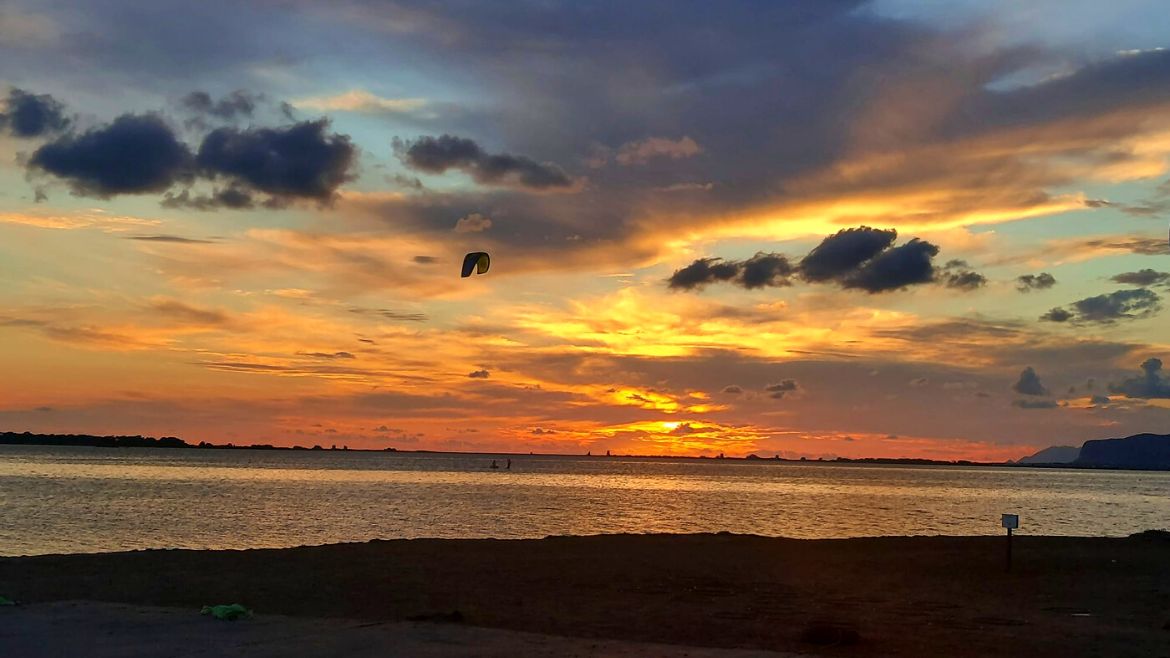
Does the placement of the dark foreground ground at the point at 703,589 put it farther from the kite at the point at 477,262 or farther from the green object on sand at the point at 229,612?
the kite at the point at 477,262

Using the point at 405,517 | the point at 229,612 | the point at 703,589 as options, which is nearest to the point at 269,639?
the point at 229,612

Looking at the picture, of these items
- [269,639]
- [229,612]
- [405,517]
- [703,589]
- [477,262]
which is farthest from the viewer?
[405,517]

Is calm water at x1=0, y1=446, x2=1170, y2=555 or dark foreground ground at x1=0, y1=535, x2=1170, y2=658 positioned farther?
calm water at x1=0, y1=446, x2=1170, y2=555

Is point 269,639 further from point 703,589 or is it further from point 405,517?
point 405,517

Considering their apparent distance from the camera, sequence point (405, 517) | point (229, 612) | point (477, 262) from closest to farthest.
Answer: point (229, 612)
point (477, 262)
point (405, 517)

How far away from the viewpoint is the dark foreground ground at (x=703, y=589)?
1706 centimetres

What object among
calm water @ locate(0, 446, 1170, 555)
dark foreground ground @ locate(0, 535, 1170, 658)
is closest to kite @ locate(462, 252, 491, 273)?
dark foreground ground @ locate(0, 535, 1170, 658)

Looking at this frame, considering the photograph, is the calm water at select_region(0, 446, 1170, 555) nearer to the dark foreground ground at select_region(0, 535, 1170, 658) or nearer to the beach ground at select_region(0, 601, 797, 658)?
the dark foreground ground at select_region(0, 535, 1170, 658)

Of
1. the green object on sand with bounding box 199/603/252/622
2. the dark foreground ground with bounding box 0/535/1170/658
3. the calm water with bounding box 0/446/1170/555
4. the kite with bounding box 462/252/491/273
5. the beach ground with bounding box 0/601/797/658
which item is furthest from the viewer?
the calm water with bounding box 0/446/1170/555

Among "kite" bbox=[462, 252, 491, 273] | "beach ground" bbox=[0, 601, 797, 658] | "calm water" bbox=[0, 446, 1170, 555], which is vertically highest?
"kite" bbox=[462, 252, 491, 273]

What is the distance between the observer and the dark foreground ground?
1706 cm

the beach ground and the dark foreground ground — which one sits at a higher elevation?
the beach ground

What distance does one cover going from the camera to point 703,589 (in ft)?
75.8

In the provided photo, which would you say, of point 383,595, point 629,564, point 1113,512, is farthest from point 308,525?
point 1113,512
